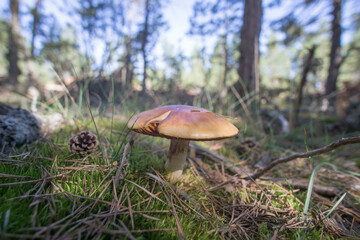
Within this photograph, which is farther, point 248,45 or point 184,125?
point 248,45

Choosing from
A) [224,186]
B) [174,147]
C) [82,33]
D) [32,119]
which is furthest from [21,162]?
[82,33]

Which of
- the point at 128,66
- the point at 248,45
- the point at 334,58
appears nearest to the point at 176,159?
the point at 248,45

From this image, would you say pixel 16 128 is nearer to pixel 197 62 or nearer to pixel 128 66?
pixel 128 66

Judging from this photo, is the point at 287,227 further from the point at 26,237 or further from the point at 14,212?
the point at 14,212

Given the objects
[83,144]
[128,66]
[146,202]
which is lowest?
[146,202]

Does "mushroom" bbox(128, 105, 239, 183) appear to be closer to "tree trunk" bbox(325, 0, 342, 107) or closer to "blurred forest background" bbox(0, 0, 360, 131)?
"blurred forest background" bbox(0, 0, 360, 131)

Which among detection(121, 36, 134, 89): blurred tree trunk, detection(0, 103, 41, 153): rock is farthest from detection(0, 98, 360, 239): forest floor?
detection(121, 36, 134, 89): blurred tree trunk

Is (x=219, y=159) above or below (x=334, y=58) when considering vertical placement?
below
